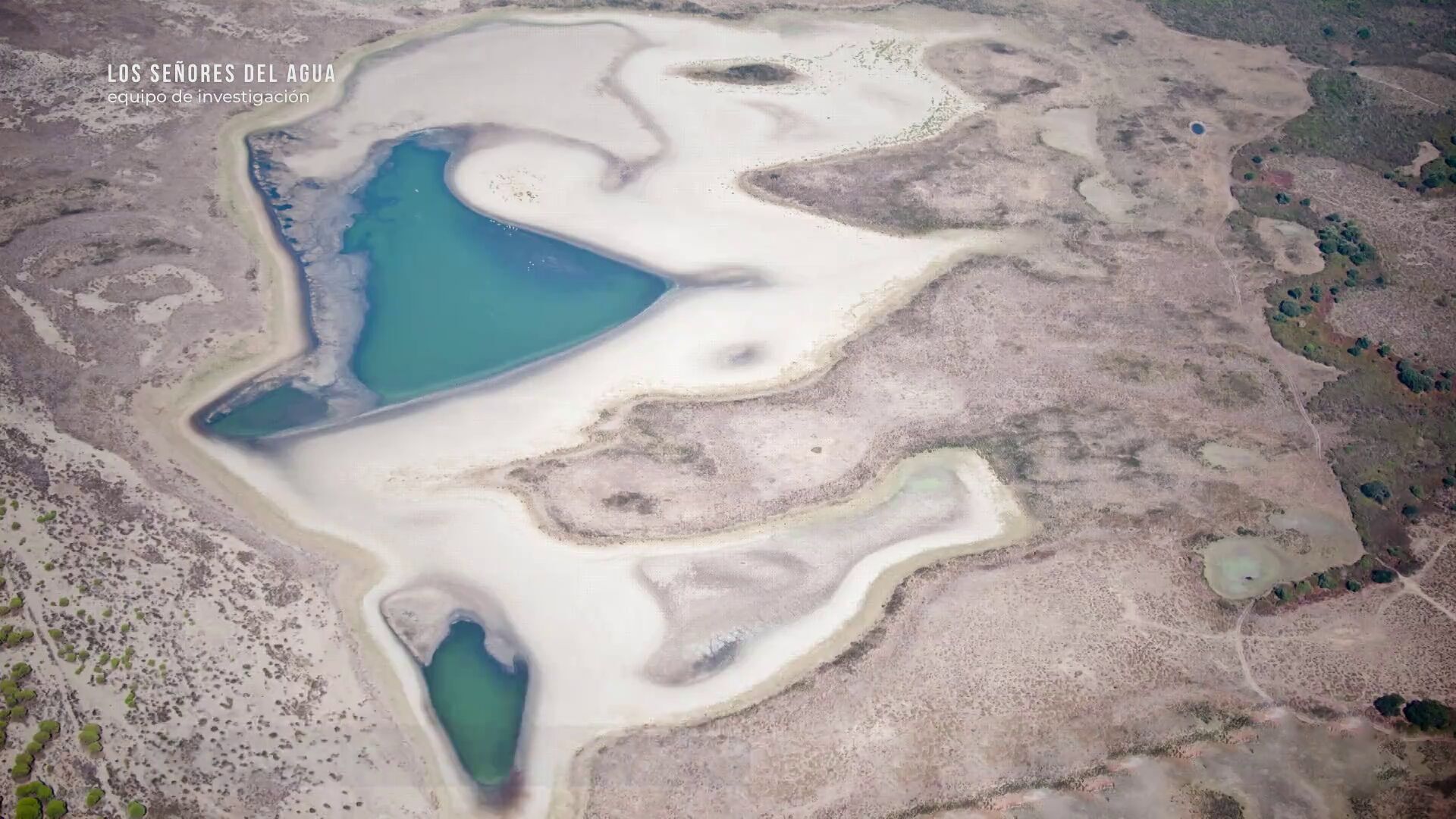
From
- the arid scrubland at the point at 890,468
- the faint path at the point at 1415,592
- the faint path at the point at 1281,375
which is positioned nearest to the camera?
the arid scrubland at the point at 890,468

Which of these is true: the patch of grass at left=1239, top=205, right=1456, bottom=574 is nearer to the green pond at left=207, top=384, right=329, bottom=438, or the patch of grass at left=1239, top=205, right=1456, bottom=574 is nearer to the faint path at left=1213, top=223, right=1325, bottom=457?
the faint path at left=1213, top=223, right=1325, bottom=457

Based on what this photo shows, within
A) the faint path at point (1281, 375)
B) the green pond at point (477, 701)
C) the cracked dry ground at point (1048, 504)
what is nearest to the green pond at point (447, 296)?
the cracked dry ground at point (1048, 504)

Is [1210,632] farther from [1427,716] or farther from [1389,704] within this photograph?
[1427,716]

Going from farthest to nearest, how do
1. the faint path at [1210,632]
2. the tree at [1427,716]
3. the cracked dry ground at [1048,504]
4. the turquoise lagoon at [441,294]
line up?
the turquoise lagoon at [441,294] < the faint path at [1210,632] < the tree at [1427,716] < the cracked dry ground at [1048,504]

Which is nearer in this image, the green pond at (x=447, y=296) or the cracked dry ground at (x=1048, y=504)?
the cracked dry ground at (x=1048, y=504)

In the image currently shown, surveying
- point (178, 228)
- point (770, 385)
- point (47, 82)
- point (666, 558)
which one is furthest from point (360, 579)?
point (47, 82)

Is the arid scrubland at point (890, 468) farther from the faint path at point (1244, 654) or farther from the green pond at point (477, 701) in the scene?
the green pond at point (477, 701)

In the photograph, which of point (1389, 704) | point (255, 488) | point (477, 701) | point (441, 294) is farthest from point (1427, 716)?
point (441, 294)
